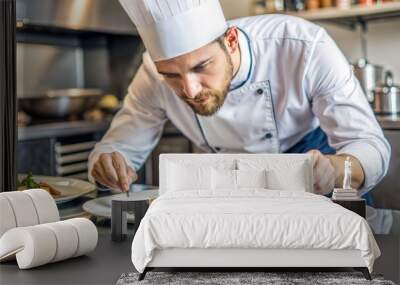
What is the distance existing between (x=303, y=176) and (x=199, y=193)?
0.44m

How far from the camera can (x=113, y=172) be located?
296 centimetres

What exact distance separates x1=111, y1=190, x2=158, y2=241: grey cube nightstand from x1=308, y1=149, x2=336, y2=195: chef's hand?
2.36 feet

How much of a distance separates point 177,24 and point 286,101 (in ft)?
1.88

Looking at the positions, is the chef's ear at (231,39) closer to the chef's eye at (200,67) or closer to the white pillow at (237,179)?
the chef's eye at (200,67)

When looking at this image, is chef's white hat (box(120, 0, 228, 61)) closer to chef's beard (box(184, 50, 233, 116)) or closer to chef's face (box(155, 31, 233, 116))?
chef's face (box(155, 31, 233, 116))

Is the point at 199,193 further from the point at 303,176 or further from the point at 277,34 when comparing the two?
the point at 277,34

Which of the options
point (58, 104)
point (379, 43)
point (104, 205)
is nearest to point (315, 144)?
point (104, 205)

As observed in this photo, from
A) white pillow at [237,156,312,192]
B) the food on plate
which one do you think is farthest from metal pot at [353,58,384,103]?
the food on plate

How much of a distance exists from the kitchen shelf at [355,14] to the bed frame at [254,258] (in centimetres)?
219

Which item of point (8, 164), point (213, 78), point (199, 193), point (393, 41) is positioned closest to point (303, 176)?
point (199, 193)

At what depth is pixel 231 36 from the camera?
9.62 ft

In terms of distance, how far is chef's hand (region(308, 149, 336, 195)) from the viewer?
272 centimetres

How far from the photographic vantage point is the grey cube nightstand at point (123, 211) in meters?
2.34

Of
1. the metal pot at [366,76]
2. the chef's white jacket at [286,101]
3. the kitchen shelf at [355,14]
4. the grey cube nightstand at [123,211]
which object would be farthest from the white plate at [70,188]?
the kitchen shelf at [355,14]
